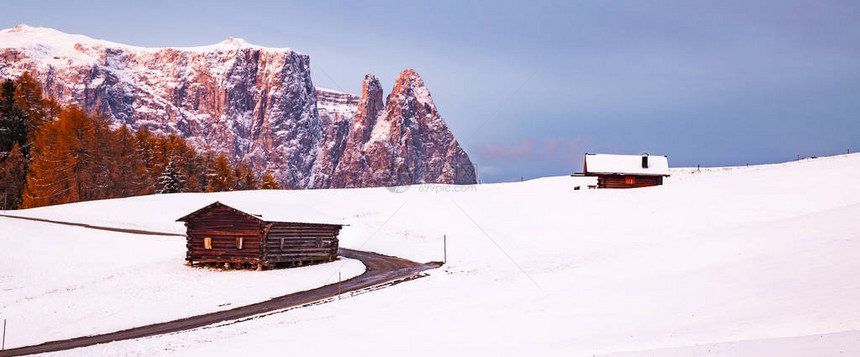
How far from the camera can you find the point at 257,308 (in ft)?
74.7

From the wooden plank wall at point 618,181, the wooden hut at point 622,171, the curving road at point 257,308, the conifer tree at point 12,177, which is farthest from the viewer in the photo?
the conifer tree at point 12,177

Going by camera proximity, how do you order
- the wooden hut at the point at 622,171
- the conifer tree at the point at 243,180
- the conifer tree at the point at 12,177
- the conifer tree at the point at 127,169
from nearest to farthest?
the wooden hut at the point at 622,171 → the conifer tree at the point at 12,177 → the conifer tree at the point at 127,169 → the conifer tree at the point at 243,180

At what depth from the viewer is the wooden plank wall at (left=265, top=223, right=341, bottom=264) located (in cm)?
3306

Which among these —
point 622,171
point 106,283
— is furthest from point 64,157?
point 622,171

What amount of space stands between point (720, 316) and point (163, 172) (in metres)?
80.8

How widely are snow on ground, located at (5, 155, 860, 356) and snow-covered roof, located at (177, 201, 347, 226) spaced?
1.05 meters

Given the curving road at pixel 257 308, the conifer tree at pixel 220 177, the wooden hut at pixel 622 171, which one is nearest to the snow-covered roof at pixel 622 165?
the wooden hut at pixel 622 171

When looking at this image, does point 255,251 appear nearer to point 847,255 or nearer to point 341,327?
point 341,327

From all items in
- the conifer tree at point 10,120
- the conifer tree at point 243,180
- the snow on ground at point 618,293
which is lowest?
the snow on ground at point 618,293

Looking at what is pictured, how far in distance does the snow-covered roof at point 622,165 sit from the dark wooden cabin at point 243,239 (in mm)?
36642

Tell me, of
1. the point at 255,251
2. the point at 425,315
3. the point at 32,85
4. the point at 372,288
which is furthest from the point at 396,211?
the point at 32,85

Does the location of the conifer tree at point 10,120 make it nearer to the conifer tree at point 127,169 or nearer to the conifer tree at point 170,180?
the conifer tree at point 127,169

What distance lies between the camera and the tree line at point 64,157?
64750 mm

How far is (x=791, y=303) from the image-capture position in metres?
14.4
